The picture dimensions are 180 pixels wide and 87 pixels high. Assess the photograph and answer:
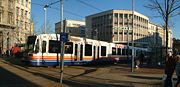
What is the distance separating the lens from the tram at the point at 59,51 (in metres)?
30.6

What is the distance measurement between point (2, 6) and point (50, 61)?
4879 cm

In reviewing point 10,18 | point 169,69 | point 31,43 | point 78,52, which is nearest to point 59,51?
point 31,43

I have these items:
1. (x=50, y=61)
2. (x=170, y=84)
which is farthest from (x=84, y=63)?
(x=170, y=84)

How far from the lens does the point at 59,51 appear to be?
105 feet

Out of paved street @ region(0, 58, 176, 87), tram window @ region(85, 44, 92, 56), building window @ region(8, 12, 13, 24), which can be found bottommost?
paved street @ region(0, 58, 176, 87)

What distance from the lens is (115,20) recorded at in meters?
130

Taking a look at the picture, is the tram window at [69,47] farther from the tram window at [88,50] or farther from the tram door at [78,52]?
the tram window at [88,50]

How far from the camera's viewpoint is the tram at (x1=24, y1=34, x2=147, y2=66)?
30.6m

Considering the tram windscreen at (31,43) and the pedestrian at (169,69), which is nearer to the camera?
the pedestrian at (169,69)

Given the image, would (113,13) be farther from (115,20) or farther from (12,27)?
(12,27)

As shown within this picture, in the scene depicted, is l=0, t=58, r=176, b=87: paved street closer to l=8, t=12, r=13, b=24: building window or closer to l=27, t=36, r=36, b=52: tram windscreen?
l=27, t=36, r=36, b=52: tram windscreen

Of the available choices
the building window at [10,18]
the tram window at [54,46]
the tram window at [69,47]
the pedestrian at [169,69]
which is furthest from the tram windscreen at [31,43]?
the building window at [10,18]

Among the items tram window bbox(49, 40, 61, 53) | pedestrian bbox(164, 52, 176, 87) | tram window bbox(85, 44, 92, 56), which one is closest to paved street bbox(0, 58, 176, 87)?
pedestrian bbox(164, 52, 176, 87)

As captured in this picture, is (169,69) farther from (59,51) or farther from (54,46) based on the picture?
(59,51)
